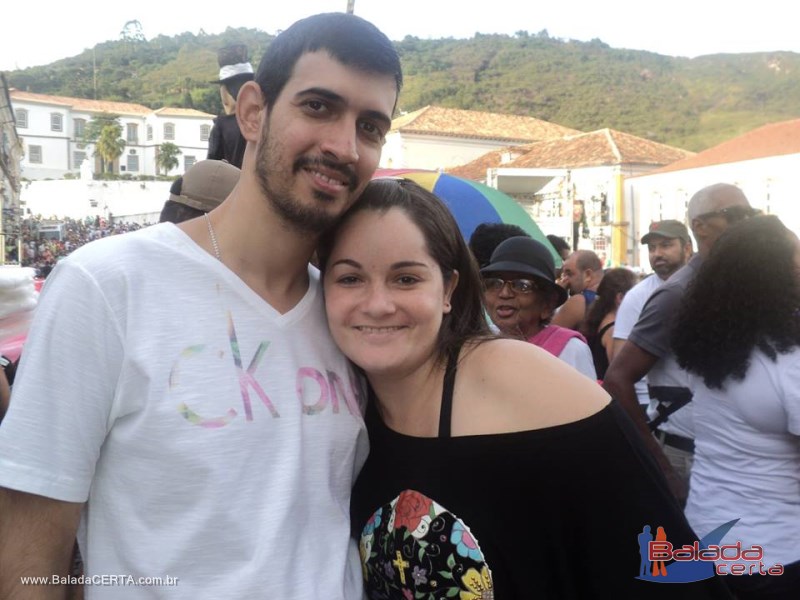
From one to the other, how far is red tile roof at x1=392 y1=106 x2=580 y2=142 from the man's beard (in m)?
43.9

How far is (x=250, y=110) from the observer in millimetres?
2008

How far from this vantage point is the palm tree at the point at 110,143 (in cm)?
8200

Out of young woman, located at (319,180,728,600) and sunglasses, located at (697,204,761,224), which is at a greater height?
sunglasses, located at (697,204,761,224)

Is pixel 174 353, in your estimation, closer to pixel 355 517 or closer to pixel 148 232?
pixel 148 232

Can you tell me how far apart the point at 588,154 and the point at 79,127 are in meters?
79.1

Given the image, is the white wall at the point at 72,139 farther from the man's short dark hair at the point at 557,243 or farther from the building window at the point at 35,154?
the man's short dark hair at the point at 557,243

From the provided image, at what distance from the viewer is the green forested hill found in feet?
299

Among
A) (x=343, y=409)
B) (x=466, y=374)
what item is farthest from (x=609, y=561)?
(x=343, y=409)

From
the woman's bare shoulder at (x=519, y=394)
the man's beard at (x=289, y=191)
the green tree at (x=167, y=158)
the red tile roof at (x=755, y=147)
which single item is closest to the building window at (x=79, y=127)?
the green tree at (x=167, y=158)

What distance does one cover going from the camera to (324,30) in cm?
188

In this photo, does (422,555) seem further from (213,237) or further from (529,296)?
(529,296)

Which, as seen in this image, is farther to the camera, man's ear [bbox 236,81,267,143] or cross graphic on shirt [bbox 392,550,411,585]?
man's ear [bbox 236,81,267,143]

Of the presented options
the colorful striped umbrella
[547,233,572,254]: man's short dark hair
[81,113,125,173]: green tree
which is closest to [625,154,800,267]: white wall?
[547,233,572,254]: man's short dark hair

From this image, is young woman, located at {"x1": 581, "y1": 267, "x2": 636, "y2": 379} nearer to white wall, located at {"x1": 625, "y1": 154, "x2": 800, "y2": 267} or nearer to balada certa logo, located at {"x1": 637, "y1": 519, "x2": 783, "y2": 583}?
balada certa logo, located at {"x1": 637, "y1": 519, "x2": 783, "y2": 583}
